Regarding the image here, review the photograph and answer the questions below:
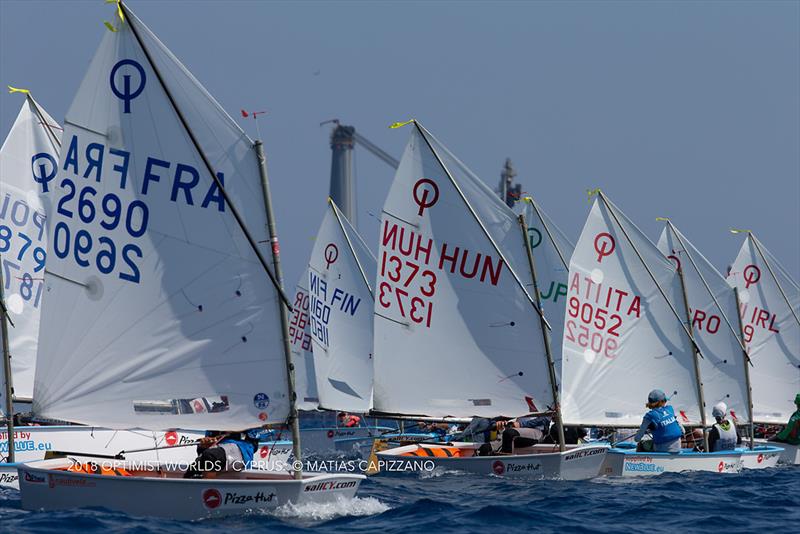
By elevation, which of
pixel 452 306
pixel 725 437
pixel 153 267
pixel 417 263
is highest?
pixel 417 263

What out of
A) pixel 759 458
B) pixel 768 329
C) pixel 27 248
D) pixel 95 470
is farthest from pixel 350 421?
pixel 95 470

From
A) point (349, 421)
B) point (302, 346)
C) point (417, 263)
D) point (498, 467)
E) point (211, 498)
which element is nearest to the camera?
point (211, 498)

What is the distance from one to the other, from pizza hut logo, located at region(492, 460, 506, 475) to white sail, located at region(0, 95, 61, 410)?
1403cm

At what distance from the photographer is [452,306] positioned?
32656mm

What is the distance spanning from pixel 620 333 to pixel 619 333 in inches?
1.2

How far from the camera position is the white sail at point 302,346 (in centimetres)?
5584

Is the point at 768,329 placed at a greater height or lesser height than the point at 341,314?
lesser

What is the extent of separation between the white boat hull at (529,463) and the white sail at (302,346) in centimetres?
2380

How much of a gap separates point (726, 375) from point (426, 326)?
13.5 meters

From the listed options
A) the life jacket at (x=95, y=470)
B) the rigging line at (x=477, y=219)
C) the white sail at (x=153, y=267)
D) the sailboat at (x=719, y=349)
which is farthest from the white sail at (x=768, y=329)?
the life jacket at (x=95, y=470)

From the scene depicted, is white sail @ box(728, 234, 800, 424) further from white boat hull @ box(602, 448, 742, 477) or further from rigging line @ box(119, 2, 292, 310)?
rigging line @ box(119, 2, 292, 310)

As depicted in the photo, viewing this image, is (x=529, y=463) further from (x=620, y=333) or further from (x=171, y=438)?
(x=171, y=438)

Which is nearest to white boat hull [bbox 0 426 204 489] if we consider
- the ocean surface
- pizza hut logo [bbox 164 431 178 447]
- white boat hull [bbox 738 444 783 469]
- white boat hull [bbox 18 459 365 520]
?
pizza hut logo [bbox 164 431 178 447]

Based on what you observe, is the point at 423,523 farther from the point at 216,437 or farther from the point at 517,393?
the point at 517,393
